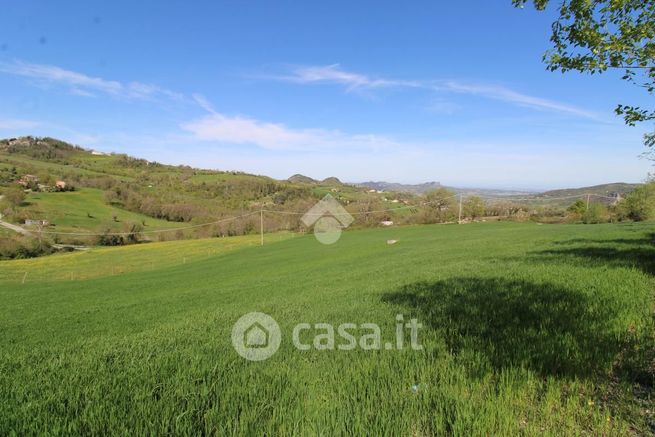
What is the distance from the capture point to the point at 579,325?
13.5 feet

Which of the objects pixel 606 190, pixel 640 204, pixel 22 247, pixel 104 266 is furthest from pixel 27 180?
pixel 606 190

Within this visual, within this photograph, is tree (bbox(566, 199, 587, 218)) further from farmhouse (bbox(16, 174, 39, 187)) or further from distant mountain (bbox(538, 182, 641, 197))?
farmhouse (bbox(16, 174, 39, 187))

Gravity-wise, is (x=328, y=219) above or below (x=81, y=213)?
above

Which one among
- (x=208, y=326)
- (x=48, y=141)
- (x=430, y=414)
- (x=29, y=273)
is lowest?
(x=29, y=273)

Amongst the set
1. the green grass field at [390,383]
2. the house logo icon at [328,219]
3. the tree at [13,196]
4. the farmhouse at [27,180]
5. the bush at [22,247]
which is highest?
the farmhouse at [27,180]

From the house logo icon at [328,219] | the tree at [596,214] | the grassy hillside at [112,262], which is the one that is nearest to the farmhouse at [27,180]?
the grassy hillside at [112,262]

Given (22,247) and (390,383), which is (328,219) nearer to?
(22,247)

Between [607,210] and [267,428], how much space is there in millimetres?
58960

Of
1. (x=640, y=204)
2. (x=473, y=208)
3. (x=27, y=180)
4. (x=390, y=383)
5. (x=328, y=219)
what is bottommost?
(x=328, y=219)

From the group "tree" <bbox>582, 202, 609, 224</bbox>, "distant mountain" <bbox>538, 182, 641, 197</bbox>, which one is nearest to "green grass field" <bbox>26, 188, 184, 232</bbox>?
"tree" <bbox>582, 202, 609, 224</bbox>

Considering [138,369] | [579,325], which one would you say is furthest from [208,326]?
[579,325]

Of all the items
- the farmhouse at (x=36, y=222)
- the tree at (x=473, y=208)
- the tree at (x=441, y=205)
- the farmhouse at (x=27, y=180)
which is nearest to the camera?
the tree at (x=473, y=208)

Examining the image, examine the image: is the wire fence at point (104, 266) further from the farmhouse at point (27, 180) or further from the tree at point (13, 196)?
the farmhouse at point (27, 180)

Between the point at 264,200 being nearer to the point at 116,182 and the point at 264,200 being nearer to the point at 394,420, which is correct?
the point at 116,182
